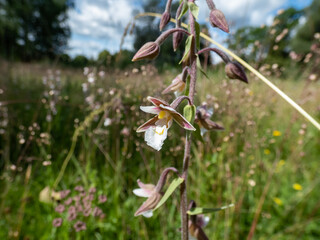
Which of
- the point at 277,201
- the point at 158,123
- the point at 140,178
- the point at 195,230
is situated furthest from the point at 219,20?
the point at 277,201

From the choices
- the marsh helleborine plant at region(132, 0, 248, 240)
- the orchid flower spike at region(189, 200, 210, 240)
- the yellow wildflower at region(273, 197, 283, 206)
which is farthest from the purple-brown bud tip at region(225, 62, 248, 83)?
the yellow wildflower at region(273, 197, 283, 206)

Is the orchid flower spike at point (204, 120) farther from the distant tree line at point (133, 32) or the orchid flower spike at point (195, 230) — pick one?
the distant tree line at point (133, 32)

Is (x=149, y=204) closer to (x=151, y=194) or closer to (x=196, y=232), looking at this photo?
(x=151, y=194)

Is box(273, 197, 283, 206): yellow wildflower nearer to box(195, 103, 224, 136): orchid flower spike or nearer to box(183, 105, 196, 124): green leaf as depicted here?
box(195, 103, 224, 136): orchid flower spike

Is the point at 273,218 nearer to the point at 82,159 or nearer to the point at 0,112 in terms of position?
the point at 82,159

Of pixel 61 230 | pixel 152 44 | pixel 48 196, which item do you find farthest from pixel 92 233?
pixel 152 44

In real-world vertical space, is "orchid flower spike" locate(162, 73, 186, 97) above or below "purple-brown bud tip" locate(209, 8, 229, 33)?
below

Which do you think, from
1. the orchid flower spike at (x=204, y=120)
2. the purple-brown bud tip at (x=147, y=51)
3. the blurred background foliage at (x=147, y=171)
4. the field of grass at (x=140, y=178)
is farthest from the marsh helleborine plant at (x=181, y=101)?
the blurred background foliage at (x=147, y=171)
